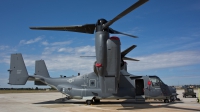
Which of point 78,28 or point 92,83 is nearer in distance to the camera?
point 78,28

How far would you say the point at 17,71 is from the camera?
20312 mm

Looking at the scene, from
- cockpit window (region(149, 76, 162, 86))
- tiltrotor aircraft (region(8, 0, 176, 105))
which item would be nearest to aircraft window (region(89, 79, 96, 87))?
tiltrotor aircraft (region(8, 0, 176, 105))

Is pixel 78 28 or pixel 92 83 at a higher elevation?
pixel 78 28

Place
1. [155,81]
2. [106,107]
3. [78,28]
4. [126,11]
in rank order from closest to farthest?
[126,11] < [106,107] < [78,28] < [155,81]

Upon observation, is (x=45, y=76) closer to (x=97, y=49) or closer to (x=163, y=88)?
(x=97, y=49)

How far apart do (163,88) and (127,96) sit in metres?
→ 4.12

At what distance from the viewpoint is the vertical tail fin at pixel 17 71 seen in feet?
66.2

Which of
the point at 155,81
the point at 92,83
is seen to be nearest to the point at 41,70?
the point at 92,83

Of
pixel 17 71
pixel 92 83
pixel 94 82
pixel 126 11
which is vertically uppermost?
pixel 126 11

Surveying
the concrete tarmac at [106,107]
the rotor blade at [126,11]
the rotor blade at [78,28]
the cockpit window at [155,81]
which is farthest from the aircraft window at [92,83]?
the rotor blade at [126,11]

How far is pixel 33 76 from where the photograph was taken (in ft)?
69.4

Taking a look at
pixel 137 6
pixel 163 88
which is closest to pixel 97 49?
pixel 137 6

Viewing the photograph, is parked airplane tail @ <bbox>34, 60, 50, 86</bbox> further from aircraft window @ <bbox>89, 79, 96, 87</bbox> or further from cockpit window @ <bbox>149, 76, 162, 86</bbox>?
cockpit window @ <bbox>149, 76, 162, 86</bbox>

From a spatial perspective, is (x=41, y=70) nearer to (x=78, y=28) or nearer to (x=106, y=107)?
(x=78, y=28)
